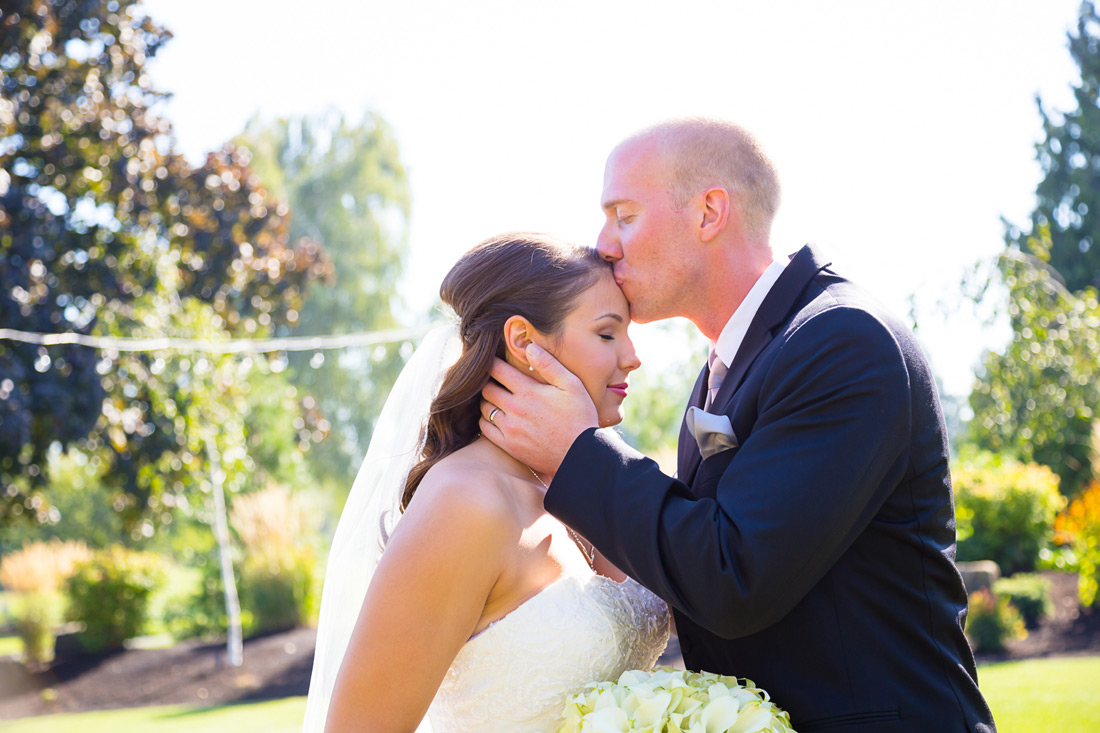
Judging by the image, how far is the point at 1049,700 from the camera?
746 cm

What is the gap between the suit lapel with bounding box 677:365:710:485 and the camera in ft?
8.82

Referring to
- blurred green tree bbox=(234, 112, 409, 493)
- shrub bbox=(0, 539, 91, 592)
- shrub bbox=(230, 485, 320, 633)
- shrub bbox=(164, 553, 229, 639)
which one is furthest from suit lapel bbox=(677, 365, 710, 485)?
blurred green tree bbox=(234, 112, 409, 493)

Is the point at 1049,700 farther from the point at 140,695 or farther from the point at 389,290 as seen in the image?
the point at 389,290

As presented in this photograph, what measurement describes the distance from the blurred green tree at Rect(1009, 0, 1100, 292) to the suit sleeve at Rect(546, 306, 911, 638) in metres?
29.1

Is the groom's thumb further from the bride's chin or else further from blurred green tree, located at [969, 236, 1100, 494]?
blurred green tree, located at [969, 236, 1100, 494]

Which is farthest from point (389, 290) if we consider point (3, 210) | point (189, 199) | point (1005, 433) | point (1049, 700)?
point (1049, 700)

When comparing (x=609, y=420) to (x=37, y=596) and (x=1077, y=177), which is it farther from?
(x=1077, y=177)

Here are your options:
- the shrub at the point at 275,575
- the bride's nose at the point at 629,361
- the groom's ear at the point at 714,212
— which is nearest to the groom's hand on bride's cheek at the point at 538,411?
the bride's nose at the point at 629,361

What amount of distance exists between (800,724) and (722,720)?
1.06 ft

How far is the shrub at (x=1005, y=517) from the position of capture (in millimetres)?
12320

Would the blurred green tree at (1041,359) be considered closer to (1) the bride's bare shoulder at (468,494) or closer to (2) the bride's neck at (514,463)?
(2) the bride's neck at (514,463)

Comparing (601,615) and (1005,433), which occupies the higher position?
Answer: (601,615)

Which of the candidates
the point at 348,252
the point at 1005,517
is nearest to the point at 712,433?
the point at 1005,517

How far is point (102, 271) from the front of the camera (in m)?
13.1
